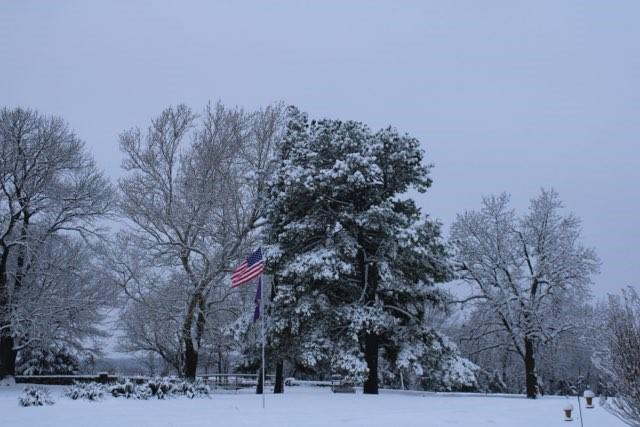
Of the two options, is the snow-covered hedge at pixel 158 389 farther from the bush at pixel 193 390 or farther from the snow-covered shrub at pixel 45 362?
the snow-covered shrub at pixel 45 362

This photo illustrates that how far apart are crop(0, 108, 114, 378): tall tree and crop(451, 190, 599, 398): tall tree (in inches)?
705

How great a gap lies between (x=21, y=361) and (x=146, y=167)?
887 inches

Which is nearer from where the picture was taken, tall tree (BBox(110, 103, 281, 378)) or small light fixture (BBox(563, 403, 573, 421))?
small light fixture (BBox(563, 403, 573, 421))

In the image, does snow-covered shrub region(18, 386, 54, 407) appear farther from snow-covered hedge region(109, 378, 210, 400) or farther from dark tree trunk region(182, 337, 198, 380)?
dark tree trunk region(182, 337, 198, 380)

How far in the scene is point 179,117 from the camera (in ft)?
93.8

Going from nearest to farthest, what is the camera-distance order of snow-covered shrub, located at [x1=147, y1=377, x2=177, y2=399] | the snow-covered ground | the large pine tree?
the snow-covered ground → snow-covered shrub, located at [x1=147, y1=377, x2=177, y2=399] → the large pine tree

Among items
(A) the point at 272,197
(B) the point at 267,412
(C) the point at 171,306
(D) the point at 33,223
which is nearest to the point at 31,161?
(D) the point at 33,223

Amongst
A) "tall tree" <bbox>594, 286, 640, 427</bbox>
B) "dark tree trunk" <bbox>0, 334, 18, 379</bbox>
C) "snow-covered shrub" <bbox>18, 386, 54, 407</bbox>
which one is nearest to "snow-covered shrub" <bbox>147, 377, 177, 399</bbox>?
"snow-covered shrub" <bbox>18, 386, 54, 407</bbox>

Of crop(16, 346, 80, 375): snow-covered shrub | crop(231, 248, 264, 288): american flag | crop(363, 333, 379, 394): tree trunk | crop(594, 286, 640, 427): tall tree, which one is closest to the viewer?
crop(594, 286, 640, 427): tall tree

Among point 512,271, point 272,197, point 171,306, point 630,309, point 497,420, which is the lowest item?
point 497,420

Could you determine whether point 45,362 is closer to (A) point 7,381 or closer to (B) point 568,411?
(A) point 7,381

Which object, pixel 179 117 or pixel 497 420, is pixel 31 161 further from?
pixel 497 420

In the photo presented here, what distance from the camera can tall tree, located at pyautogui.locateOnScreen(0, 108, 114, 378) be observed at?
26203 millimetres

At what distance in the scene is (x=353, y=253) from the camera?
24047 millimetres
